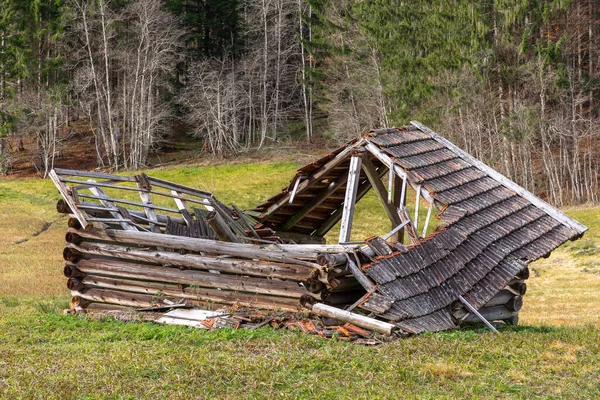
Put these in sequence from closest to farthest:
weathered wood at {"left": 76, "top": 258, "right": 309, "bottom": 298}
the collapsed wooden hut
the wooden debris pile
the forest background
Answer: the collapsed wooden hut < the wooden debris pile < weathered wood at {"left": 76, "top": 258, "right": 309, "bottom": 298} < the forest background

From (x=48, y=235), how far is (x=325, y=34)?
32.0 m

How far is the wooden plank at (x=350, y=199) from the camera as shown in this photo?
12.4 m

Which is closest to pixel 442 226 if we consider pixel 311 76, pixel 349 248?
pixel 349 248

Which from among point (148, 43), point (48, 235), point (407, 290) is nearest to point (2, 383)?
point (407, 290)

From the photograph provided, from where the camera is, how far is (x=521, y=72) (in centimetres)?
3931

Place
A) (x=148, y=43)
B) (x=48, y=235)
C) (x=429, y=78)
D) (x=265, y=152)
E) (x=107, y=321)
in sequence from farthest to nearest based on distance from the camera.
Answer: (x=265, y=152)
(x=148, y=43)
(x=429, y=78)
(x=48, y=235)
(x=107, y=321)

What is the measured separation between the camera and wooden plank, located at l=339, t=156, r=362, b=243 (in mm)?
12391

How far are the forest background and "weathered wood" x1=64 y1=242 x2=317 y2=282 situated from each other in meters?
28.6

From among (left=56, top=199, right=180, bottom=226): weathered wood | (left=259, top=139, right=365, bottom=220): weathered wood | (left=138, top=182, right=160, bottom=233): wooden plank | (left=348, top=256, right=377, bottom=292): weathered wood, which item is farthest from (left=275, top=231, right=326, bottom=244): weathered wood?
(left=348, top=256, right=377, bottom=292): weathered wood

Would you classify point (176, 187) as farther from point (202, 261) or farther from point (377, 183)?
point (377, 183)

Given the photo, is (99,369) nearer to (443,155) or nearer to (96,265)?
(96,265)

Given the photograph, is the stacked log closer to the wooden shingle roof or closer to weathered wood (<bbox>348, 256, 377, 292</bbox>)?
weathered wood (<bbox>348, 256, 377, 292</bbox>)

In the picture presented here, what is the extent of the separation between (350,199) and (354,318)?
2856 millimetres

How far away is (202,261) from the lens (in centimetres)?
1227
